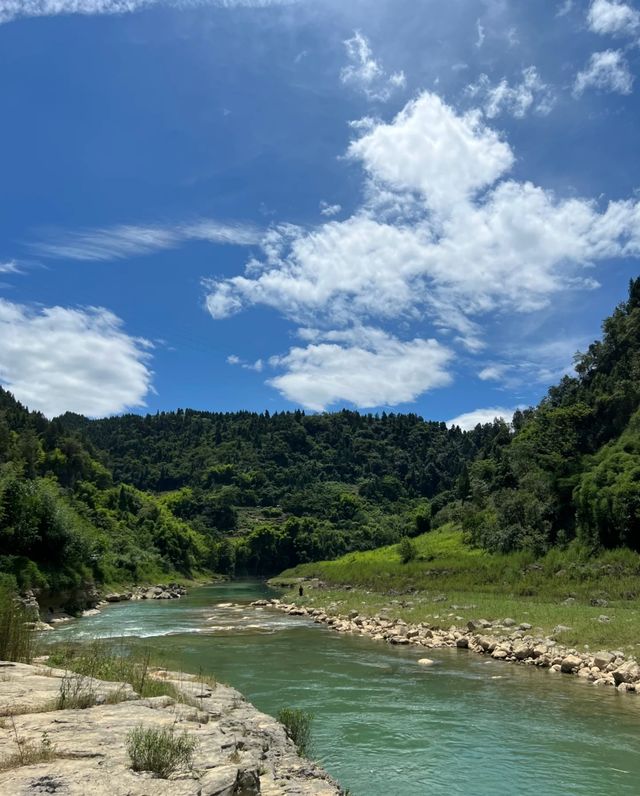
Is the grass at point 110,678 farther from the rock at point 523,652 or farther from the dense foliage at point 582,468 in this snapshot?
the dense foliage at point 582,468

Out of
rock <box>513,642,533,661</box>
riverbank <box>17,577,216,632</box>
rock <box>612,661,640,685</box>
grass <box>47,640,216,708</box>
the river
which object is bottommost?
riverbank <box>17,577,216,632</box>

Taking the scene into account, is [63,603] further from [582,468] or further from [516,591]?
[582,468]

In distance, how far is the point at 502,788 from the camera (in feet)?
35.3

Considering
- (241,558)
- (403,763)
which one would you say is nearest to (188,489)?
(241,558)

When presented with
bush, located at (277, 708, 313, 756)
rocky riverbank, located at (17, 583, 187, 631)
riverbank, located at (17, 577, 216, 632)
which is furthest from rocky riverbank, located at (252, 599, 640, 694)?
rocky riverbank, located at (17, 583, 187, 631)

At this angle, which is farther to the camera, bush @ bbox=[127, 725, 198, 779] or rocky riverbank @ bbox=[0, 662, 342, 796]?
bush @ bbox=[127, 725, 198, 779]

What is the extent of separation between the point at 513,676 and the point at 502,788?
10160mm

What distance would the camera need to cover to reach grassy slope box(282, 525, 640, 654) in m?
25.0

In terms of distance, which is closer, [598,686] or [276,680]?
[598,686]

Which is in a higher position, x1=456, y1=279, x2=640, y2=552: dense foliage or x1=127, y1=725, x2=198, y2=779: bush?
x1=456, y1=279, x2=640, y2=552: dense foliage

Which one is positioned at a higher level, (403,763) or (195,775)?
(195,775)

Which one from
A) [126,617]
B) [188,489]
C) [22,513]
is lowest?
[126,617]

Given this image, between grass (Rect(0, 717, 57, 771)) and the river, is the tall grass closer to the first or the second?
the river

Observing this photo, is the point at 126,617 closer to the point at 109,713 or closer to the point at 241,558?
the point at 109,713
